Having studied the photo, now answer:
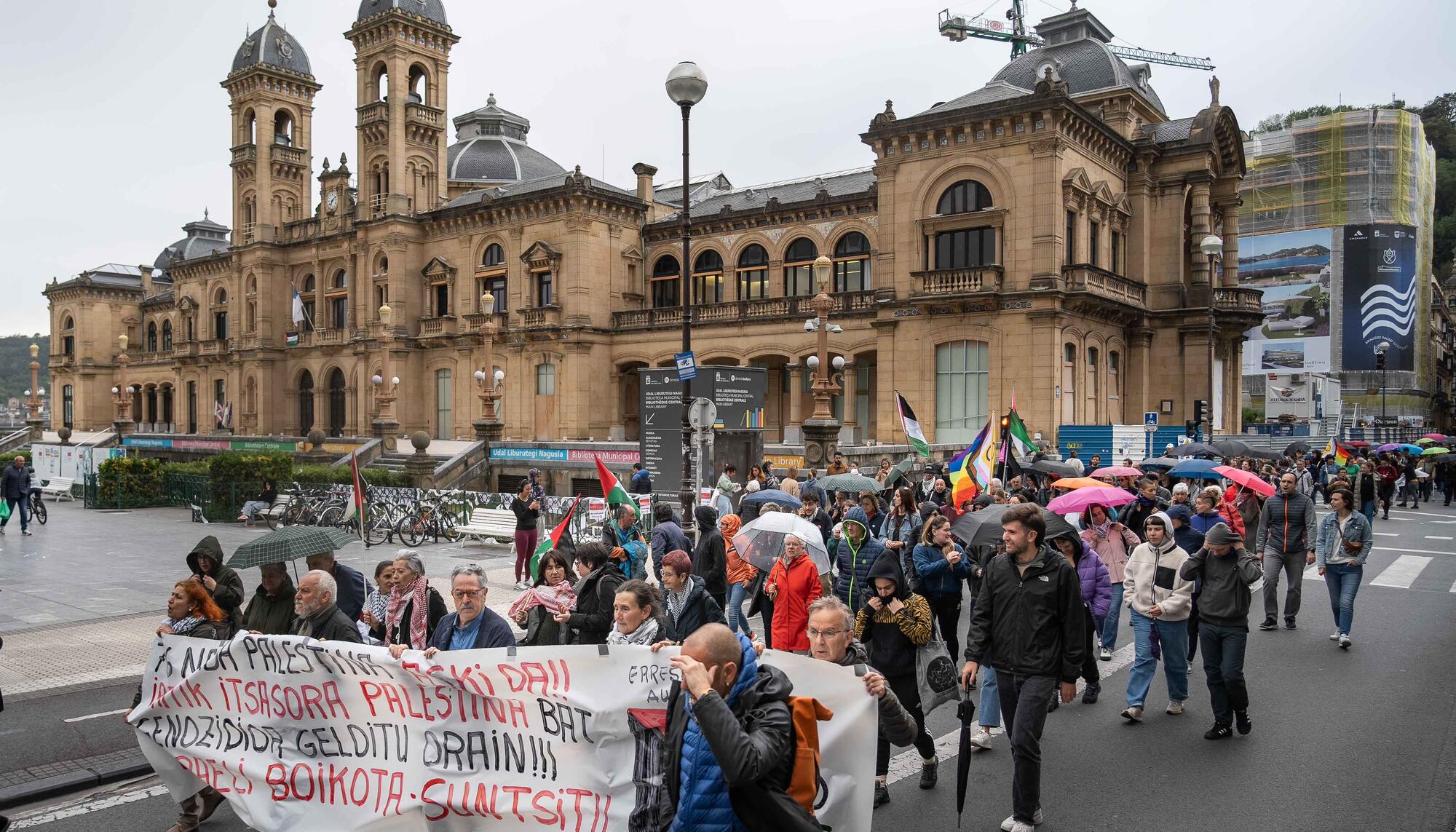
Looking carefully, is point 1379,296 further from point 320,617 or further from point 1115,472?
point 320,617

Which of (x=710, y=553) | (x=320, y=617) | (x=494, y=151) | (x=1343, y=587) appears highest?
(x=494, y=151)

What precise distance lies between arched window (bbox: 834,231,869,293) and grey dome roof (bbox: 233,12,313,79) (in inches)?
1480

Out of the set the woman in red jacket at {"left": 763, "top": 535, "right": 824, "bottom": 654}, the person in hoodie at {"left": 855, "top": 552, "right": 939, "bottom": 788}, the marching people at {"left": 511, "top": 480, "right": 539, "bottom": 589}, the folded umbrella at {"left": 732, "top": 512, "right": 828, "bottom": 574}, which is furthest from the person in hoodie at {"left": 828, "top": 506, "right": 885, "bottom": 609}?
the marching people at {"left": 511, "top": 480, "right": 539, "bottom": 589}

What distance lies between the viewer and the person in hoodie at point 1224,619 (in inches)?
325

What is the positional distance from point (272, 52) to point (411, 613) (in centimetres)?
6096

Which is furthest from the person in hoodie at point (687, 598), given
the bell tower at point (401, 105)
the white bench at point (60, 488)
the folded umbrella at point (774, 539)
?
the bell tower at point (401, 105)

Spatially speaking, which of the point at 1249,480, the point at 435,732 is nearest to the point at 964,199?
the point at 1249,480

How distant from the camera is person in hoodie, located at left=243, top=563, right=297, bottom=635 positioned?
697 centimetres

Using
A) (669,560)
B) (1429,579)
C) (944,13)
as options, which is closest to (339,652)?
(669,560)

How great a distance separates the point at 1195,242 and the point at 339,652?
1582 inches

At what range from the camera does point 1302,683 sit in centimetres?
1002

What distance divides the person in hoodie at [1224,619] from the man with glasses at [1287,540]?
4845mm

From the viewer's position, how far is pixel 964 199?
3394 cm

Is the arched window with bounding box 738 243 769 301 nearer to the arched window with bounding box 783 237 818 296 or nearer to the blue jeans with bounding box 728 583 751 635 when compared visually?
the arched window with bounding box 783 237 818 296
